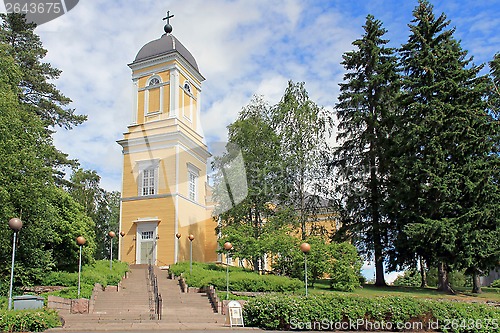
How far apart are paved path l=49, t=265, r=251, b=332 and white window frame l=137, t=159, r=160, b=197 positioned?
7.46 metres

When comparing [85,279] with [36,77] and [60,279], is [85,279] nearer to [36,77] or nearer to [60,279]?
[60,279]

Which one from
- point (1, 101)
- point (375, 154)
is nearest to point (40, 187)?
point (1, 101)

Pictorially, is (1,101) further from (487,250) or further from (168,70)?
(487,250)

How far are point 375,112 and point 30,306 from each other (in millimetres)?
20185

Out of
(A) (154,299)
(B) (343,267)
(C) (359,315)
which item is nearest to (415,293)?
(B) (343,267)

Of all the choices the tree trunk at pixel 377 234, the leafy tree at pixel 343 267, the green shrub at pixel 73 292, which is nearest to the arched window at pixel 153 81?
the tree trunk at pixel 377 234

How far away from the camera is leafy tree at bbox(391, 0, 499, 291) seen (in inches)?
824

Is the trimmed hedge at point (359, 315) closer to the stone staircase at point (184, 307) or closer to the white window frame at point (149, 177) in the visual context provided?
the stone staircase at point (184, 307)

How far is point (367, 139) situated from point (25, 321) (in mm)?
Answer: 19777

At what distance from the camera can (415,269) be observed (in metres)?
24.2

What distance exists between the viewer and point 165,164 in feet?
91.6

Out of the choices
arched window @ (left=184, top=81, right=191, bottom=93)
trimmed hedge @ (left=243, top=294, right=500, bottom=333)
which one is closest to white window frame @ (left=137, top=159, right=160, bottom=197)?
arched window @ (left=184, top=81, right=191, bottom=93)

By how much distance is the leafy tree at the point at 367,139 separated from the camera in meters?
24.8
